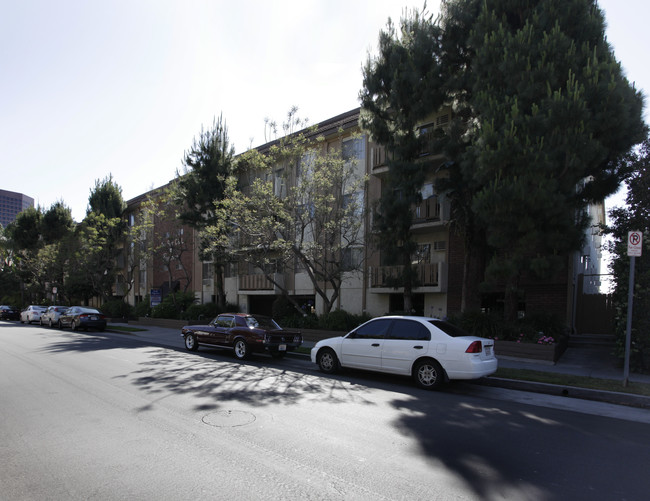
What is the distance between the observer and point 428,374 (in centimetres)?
865

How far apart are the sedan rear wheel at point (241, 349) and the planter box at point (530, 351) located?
24.5 feet

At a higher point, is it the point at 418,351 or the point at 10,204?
the point at 10,204

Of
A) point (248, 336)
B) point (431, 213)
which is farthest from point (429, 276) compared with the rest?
point (248, 336)

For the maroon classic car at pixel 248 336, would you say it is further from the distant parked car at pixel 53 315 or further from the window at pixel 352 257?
the distant parked car at pixel 53 315

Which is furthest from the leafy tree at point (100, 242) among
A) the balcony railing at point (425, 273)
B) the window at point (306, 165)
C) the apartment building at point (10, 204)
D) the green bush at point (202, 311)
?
the apartment building at point (10, 204)

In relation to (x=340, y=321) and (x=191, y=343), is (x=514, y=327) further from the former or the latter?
(x=191, y=343)

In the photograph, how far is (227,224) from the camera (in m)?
16.9

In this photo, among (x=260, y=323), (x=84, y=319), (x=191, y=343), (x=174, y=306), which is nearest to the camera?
(x=260, y=323)

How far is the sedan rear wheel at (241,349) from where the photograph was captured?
40.9 feet

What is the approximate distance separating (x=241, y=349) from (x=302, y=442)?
304 inches

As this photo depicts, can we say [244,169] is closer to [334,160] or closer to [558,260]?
[334,160]

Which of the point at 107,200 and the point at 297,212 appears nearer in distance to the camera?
the point at 297,212

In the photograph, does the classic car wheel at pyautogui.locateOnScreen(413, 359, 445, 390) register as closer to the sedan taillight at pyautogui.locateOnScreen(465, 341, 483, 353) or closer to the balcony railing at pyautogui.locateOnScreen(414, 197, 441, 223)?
the sedan taillight at pyautogui.locateOnScreen(465, 341, 483, 353)

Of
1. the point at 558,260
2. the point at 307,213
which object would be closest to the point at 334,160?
the point at 307,213
